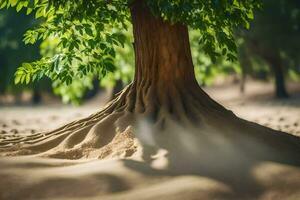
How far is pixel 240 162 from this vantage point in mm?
5836

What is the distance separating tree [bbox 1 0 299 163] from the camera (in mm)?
6406

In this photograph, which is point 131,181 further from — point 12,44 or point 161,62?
point 12,44

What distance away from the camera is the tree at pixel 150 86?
6406 mm

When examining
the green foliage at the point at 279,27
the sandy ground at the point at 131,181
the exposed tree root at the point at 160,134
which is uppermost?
the green foliage at the point at 279,27

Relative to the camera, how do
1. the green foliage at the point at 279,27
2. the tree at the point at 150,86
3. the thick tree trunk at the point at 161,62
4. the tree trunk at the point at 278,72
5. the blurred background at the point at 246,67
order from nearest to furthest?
the tree at the point at 150,86 → the thick tree trunk at the point at 161,62 → the blurred background at the point at 246,67 → the green foliage at the point at 279,27 → the tree trunk at the point at 278,72

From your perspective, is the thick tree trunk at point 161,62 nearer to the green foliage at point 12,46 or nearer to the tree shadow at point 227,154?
the tree shadow at point 227,154

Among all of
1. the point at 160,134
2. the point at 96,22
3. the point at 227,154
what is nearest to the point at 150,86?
the point at 160,134

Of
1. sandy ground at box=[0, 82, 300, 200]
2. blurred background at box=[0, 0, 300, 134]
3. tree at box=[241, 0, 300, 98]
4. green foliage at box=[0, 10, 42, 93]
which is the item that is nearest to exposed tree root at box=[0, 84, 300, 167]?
sandy ground at box=[0, 82, 300, 200]

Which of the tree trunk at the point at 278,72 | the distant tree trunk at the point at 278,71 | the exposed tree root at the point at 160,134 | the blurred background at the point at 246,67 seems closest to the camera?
the exposed tree root at the point at 160,134

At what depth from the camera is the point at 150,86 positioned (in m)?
7.38

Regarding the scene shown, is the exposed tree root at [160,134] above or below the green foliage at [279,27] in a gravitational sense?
below

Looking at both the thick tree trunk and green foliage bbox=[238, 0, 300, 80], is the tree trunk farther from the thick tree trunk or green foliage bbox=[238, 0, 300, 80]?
the thick tree trunk

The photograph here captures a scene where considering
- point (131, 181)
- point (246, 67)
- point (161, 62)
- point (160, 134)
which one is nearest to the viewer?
point (131, 181)

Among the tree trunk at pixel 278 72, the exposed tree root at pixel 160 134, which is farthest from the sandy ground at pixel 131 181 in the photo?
the tree trunk at pixel 278 72
